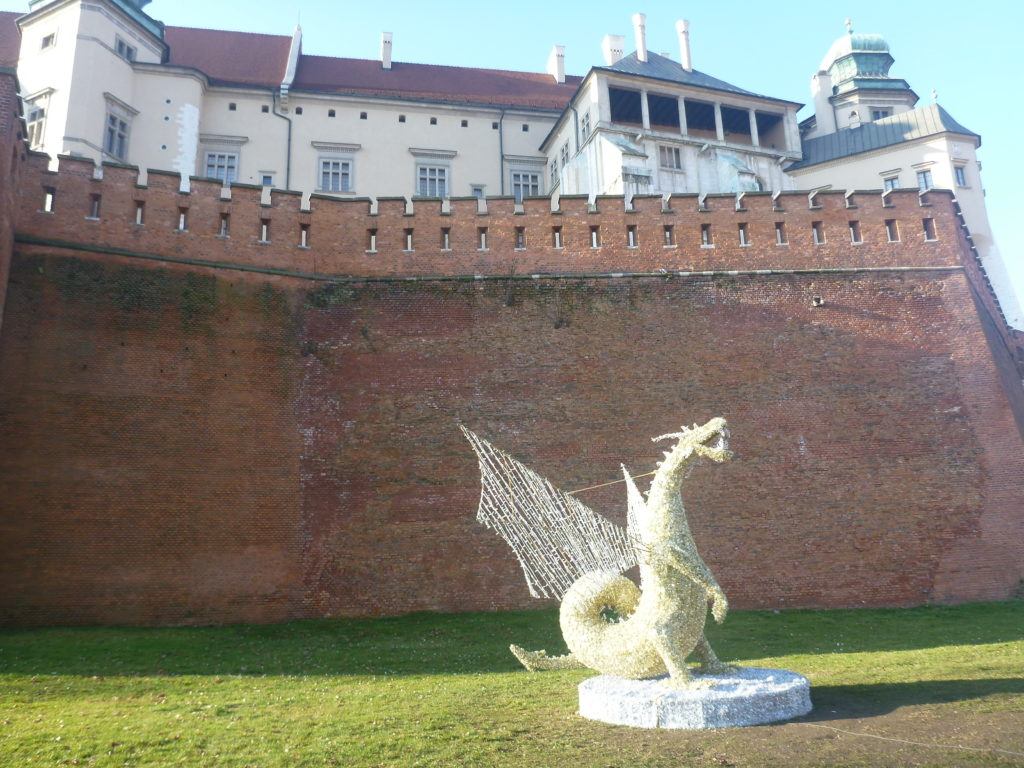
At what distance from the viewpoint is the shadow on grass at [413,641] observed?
11.6 metres

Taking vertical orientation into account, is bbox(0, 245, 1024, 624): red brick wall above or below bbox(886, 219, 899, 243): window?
below

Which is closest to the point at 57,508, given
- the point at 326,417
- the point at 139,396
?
the point at 139,396

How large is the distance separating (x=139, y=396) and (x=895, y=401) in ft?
49.8

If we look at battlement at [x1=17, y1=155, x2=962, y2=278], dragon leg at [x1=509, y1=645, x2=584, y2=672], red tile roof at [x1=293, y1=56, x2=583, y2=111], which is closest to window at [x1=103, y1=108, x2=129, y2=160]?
red tile roof at [x1=293, y1=56, x2=583, y2=111]

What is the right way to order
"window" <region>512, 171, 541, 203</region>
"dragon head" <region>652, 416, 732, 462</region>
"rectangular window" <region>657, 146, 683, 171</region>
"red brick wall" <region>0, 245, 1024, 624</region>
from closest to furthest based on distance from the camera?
"dragon head" <region>652, 416, 732, 462</region> < "red brick wall" <region>0, 245, 1024, 624</region> < "rectangular window" <region>657, 146, 683, 171</region> < "window" <region>512, 171, 541, 203</region>

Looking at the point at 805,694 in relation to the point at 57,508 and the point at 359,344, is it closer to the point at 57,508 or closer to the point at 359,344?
the point at 359,344

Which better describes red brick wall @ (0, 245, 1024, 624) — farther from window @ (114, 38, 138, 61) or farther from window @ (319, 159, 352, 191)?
window @ (114, 38, 138, 61)

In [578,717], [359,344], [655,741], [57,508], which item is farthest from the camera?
[359,344]

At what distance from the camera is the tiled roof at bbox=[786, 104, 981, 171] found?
3027cm

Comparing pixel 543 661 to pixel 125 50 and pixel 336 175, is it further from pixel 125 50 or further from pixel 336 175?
pixel 125 50

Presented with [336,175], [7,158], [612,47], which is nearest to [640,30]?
[612,47]

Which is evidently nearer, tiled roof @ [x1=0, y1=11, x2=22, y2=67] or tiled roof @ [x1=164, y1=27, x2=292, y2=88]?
tiled roof @ [x1=0, y1=11, x2=22, y2=67]

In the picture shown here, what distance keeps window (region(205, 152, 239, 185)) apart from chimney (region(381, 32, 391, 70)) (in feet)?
27.7

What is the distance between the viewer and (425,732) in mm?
8000
